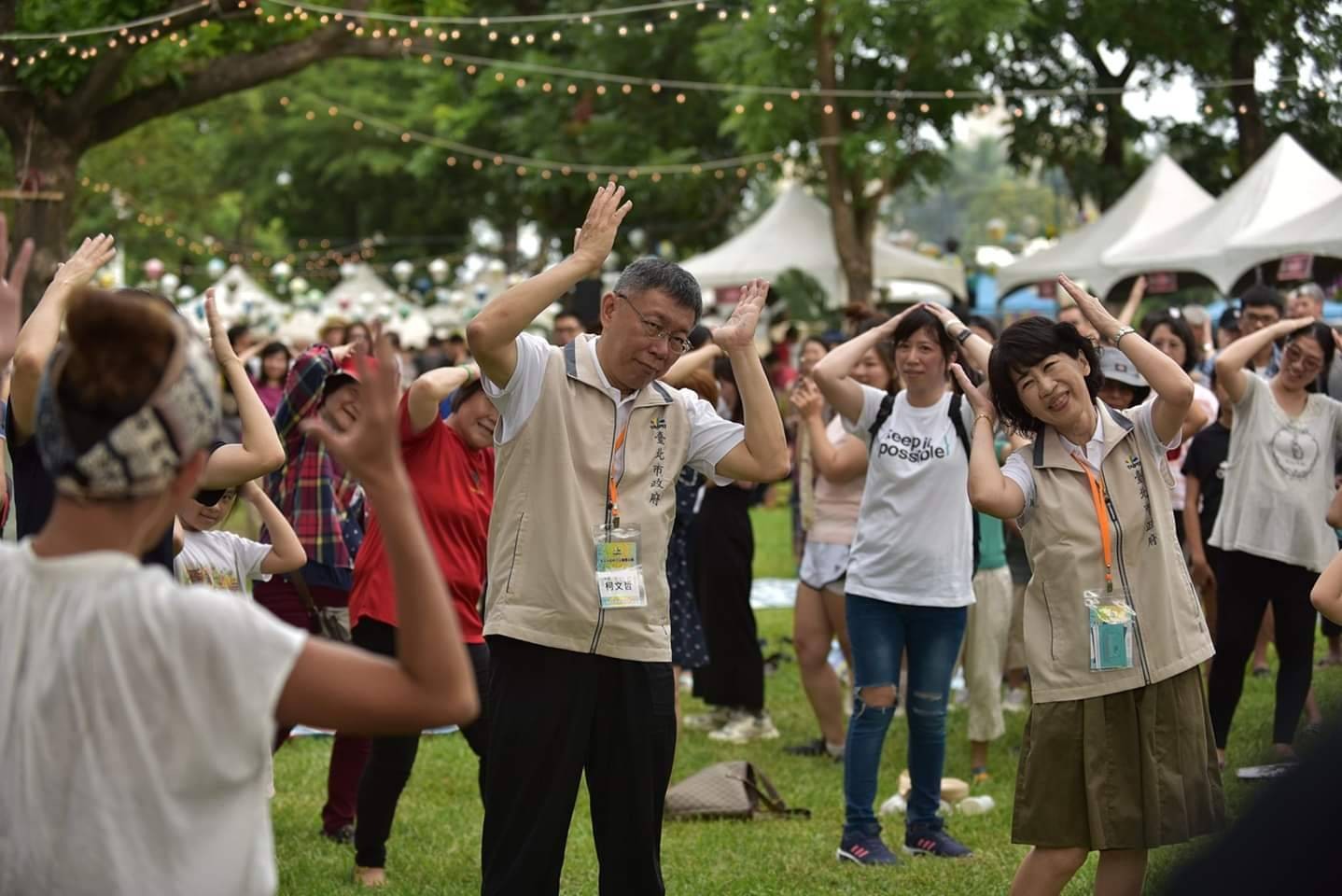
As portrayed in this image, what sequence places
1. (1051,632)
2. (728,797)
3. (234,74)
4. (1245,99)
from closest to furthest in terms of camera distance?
(1051,632)
(728,797)
(234,74)
(1245,99)

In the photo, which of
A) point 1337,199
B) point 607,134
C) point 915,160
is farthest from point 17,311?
point 607,134

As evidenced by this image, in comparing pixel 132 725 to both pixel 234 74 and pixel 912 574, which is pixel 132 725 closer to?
pixel 912 574

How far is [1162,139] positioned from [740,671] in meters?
17.4

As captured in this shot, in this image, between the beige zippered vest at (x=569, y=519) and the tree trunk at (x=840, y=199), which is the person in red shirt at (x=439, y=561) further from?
the tree trunk at (x=840, y=199)

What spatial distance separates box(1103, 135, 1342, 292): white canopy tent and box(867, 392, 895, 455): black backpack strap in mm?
8876

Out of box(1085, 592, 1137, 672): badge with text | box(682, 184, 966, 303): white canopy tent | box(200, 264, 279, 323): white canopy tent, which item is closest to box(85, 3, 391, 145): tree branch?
box(682, 184, 966, 303): white canopy tent

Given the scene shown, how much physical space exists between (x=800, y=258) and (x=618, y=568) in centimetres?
1847

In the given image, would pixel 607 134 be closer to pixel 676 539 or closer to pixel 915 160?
pixel 915 160

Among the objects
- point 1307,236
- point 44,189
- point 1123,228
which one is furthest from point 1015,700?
point 44,189

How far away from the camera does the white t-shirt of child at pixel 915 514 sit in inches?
259

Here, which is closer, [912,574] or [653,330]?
[653,330]

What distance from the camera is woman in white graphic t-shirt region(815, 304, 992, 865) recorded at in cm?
657

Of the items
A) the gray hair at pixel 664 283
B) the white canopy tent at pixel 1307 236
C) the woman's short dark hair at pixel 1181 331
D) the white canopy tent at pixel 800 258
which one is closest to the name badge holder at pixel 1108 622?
the gray hair at pixel 664 283

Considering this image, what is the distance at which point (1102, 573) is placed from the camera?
473cm
